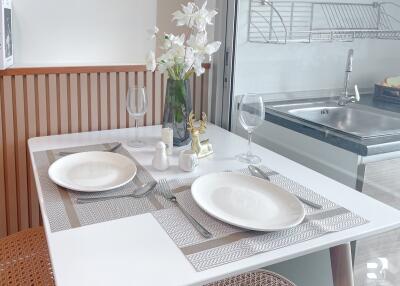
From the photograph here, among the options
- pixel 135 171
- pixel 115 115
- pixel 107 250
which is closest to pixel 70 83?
pixel 115 115

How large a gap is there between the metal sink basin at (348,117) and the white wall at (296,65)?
3.2 inches

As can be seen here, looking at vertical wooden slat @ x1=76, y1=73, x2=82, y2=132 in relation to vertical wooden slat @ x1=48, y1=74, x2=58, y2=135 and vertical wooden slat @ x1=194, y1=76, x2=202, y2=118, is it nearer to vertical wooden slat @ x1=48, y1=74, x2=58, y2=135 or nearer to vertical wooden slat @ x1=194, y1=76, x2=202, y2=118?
vertical wooden slat @ x1=48, y1=74, x2=58, y2=135

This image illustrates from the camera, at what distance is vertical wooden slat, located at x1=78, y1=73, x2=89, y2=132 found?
1766mm

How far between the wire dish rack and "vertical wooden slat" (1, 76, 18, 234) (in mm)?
984

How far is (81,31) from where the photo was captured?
2.10 metres

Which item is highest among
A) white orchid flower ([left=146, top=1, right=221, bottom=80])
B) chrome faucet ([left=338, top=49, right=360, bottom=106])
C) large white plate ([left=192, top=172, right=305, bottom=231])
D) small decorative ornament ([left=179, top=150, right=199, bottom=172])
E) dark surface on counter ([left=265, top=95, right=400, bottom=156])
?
white orchid flower ([left=146, top=1, right=221, bottom=80])

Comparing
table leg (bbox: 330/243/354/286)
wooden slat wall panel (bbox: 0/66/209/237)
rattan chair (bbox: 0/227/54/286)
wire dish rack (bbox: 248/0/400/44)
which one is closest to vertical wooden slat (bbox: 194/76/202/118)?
wooden slat wall panel (bbox: 0/66/209/237)

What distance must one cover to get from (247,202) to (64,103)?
95 centimetres

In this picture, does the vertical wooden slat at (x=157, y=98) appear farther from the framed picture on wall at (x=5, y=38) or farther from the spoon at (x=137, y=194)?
the spoon at (x=137, y=194)

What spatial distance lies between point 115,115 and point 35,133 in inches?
12.8

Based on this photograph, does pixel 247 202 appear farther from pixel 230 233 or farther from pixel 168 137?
pixel 168 137

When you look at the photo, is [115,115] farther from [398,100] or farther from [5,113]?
[398,100]

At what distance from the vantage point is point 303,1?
1710mm

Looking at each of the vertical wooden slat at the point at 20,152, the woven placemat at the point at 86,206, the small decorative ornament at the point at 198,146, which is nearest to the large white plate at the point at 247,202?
the woven placemat at the point at 86,206
